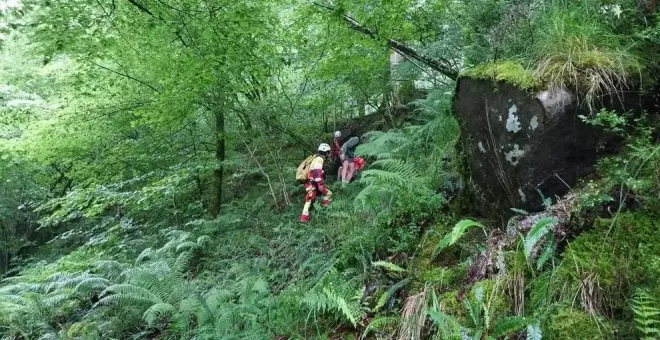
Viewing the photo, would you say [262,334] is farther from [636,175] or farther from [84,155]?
[84,155]

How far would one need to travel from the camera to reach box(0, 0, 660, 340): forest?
108 inches

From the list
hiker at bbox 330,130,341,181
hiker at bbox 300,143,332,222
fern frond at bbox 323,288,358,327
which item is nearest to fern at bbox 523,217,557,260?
fern frond at bbox 323,288,358,327

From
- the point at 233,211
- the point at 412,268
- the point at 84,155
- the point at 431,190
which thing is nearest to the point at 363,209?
the point at 431,190

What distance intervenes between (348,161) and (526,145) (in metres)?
5.64

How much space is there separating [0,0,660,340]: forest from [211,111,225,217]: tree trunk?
0.25ft

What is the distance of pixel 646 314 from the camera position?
2.02 m

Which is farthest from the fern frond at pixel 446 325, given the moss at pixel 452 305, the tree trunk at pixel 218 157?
the tree trunk at pixel 218 157

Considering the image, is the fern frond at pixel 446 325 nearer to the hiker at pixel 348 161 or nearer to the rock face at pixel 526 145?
the rock face at pixel 526 145

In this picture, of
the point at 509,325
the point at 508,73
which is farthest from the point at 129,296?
the point at 508,73

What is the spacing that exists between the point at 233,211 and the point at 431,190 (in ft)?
19.3

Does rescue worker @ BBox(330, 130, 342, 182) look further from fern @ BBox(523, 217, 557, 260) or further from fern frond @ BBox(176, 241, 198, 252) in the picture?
fern @ BBox(523, 217, 557, 260)

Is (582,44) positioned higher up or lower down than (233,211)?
higher up

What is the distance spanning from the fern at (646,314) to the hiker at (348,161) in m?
6.28

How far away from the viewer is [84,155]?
29.5 feet
